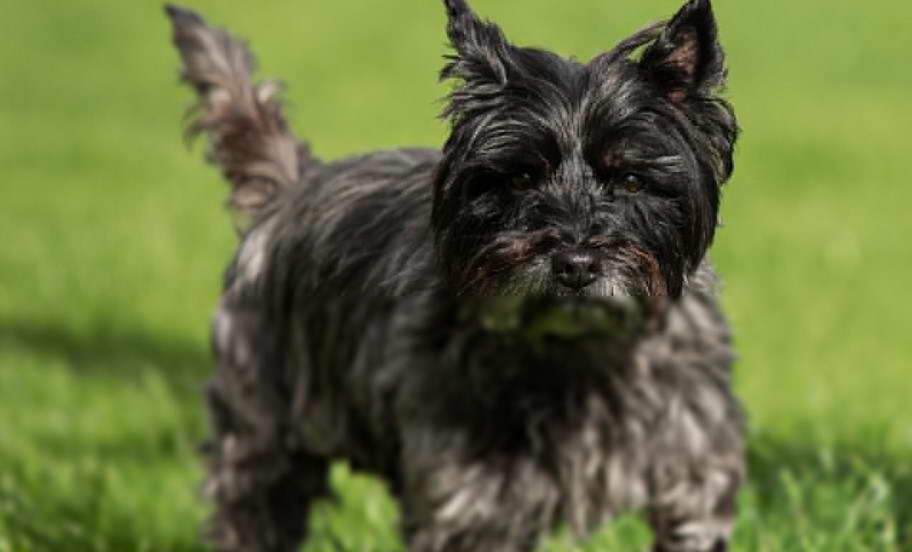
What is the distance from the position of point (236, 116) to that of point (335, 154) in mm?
8663

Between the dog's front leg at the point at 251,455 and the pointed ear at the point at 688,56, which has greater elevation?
the pointed ear at the point at 688,56

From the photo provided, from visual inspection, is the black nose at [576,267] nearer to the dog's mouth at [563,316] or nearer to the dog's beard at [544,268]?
the dog's beard at [544,268]

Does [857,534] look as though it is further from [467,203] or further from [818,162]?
[818,162]

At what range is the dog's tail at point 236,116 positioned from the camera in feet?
16.3

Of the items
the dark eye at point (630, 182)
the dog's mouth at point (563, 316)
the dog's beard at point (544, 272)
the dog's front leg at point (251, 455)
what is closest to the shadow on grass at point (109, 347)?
the dog's front leg at point (251, 455)

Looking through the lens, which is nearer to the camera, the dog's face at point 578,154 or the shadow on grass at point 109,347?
the dog's face at point 578,154

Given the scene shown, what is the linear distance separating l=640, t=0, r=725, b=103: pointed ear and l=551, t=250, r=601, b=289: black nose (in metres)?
0.36

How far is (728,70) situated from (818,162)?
953cm

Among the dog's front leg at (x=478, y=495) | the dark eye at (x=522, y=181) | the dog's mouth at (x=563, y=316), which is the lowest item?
the dog's front leg at (x=478, y=495)

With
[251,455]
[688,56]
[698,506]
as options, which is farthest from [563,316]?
[251,455]

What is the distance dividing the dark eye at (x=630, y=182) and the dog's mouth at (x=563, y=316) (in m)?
0.83

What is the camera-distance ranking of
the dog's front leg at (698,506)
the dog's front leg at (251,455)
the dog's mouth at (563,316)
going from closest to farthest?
the dog's mouth at (563,316), the dog's front leg at (698,506), the dog's front leg at (251,455)

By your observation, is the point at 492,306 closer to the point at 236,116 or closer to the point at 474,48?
the point at 474,48

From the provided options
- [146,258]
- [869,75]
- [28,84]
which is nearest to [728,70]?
[146,258]
